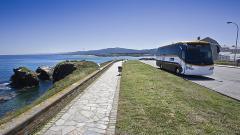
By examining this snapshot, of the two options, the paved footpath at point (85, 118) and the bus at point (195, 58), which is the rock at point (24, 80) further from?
the paved footpath at point (85, 118)

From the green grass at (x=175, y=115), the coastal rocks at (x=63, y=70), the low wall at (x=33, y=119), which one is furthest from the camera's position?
the coastal rocks at (x=63, y=70)

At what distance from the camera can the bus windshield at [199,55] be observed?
57.6 ft

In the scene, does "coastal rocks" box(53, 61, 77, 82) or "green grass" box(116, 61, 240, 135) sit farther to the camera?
"coastal rocks" box(53, 61, 77, 82)

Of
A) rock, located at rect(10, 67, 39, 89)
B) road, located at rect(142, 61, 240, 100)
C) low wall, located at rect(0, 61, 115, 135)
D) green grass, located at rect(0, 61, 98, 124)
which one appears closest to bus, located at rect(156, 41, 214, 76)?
road, located at rect(142, 61, 240, 100)

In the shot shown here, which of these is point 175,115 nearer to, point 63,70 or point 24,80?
point 24,80

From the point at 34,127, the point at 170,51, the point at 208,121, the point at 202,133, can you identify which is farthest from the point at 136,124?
the point at 170,51

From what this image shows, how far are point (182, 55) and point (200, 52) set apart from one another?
1472mm

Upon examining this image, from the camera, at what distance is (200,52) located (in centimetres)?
1786

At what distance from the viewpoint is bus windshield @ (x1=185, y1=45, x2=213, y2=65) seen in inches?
691

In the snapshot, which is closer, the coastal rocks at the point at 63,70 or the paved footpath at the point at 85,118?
the paved footpath at the point at 85,118

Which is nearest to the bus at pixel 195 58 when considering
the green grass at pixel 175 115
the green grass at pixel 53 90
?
the green grass at pixel 53 90

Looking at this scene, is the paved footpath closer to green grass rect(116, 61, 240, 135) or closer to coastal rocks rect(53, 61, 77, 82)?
green grass rect(116, 61, 240, 135)

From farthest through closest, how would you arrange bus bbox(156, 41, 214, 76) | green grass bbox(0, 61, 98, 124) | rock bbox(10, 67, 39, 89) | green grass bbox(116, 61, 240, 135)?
1. rock bbox(10, 67, 39, 89)
2. bus bbox(156, 41, 214, 76)
3. green grass bbox(0, 61, 98, 124)
4. green grass bbox(116, 61, 240, 135)

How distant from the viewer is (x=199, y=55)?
1773 centimetres
